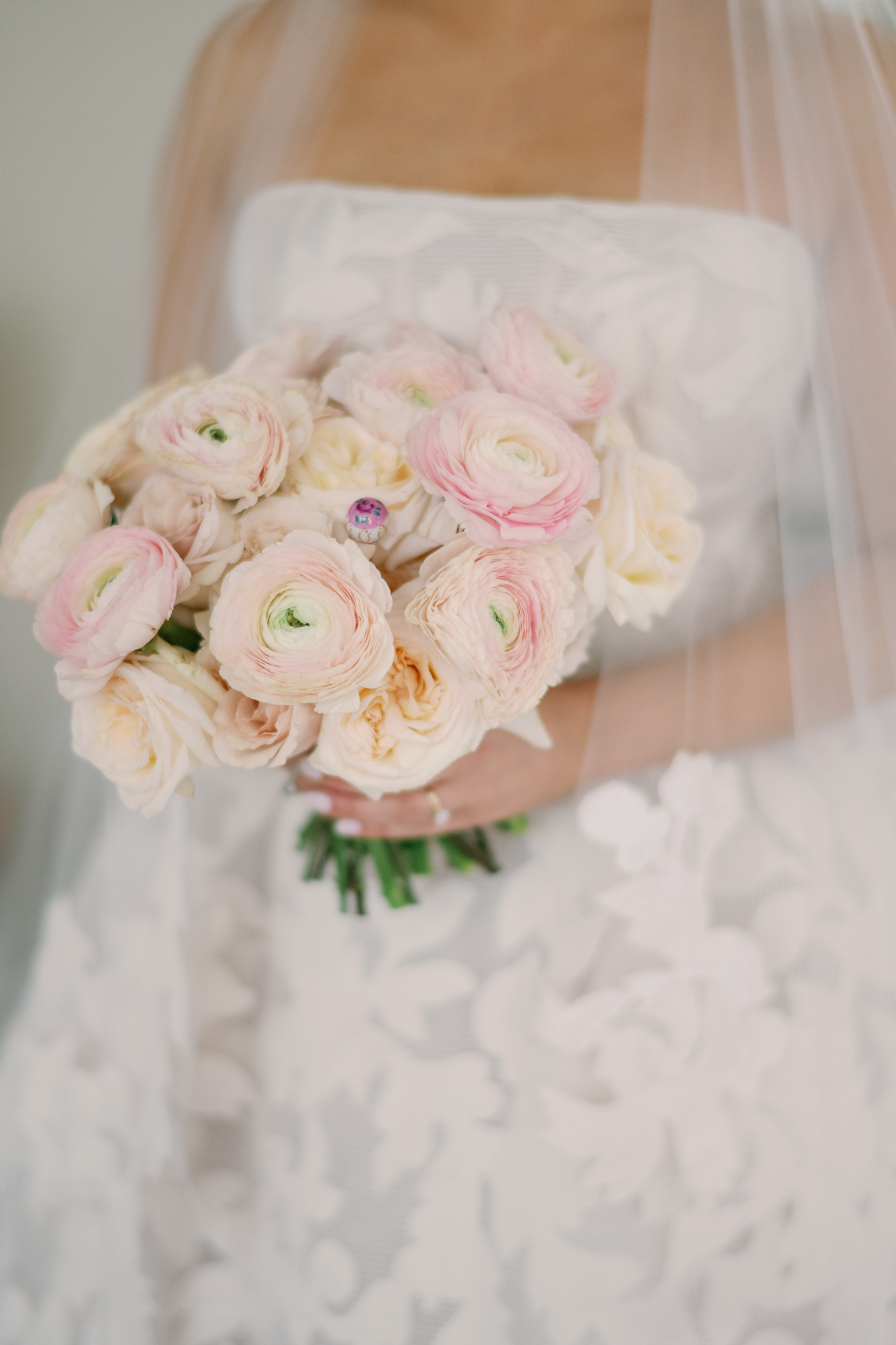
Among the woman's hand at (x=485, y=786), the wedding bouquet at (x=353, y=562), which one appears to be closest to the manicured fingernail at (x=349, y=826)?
the woman's hand at (x=485, y=786)

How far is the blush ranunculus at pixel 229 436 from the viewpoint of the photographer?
1.71ft

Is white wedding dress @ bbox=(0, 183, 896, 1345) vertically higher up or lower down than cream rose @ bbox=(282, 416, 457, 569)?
lower down

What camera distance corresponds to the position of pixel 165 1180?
71cm

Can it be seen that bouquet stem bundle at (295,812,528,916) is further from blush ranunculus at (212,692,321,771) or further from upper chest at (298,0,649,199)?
upper chest at (298,0,649,199)

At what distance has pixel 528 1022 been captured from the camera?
643 mm

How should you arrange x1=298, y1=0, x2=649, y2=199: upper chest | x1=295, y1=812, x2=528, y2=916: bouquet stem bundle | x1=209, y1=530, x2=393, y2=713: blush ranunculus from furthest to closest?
x1=298, y1=0, x2=649, y2=199: upper chest → x1=295, y1=812, x2=528, y2=916: bouquet stem bundle → x1=209, y1=530, x2=393, y2=713: blush ranunculus

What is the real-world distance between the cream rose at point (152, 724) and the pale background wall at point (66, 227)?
371 millimetres

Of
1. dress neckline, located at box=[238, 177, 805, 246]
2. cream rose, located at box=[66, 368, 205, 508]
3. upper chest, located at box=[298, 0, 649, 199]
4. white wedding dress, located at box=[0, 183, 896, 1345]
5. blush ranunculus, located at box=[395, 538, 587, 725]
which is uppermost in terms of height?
upper chest, located at box=[298, 0, 649, 199]

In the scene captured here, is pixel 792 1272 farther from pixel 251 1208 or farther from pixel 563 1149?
pixel 251 1208

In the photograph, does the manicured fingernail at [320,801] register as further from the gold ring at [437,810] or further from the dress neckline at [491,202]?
the dress neckline at [491,202]

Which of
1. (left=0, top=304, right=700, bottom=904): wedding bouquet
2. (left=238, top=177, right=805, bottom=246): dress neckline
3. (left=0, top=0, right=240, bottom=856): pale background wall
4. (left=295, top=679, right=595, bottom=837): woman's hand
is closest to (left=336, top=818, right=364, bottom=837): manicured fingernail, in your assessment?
(left=295, top=679, right=595, bottom=837): woman's hand

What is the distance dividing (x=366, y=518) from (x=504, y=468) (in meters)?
0.08

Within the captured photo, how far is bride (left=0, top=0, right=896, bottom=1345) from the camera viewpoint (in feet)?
1.95

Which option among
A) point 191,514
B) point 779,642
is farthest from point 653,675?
point 191,514
